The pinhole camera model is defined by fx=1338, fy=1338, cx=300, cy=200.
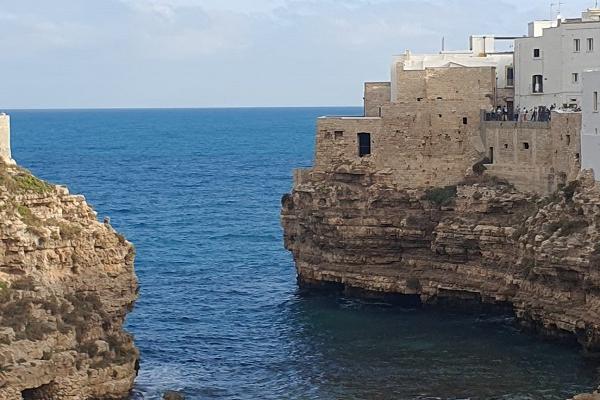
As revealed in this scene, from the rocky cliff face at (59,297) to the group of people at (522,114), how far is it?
23919mm

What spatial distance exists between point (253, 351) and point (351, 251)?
37.5 feet

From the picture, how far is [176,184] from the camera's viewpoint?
116m

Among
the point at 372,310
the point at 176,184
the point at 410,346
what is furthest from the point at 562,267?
the point at 176,184

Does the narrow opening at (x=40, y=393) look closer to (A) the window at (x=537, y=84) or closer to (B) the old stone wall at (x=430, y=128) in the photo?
(B) the old stone wall at (x=430, y=128)

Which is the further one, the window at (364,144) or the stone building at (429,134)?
the window at (364,144)

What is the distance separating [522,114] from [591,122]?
10.2 metres

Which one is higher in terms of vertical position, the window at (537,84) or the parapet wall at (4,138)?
the window at (537,84)

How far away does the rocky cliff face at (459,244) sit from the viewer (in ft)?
165

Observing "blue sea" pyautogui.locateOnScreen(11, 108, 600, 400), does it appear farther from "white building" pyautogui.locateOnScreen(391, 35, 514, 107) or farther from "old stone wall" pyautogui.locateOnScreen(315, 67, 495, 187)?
"white building" pyautogui.locateOnScreen(391, 35, 514, 107)

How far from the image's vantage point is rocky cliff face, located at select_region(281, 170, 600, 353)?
165ft

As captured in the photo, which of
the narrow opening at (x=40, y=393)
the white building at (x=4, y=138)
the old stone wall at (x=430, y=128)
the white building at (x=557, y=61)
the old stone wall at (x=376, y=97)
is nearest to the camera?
the narrow opening at (x=40, y=393)

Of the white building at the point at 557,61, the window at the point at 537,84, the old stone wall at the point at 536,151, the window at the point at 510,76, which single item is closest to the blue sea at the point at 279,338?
the old stone wall at the point at 536,151

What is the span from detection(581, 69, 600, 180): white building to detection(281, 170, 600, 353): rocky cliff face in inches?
34.5

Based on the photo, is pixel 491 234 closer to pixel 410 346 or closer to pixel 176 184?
pixel 410 346
